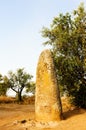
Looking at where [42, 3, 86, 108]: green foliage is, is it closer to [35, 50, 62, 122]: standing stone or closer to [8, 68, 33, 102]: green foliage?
[35, 50, 62, 122]: standing stone

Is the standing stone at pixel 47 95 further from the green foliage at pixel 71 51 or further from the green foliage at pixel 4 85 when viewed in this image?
the green foliage at pixel 4 85

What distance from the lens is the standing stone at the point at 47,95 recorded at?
19.9 meters

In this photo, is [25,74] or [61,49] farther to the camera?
[25,74]

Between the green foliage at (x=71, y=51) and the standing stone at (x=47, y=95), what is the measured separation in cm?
443

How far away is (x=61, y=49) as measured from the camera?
25984mm

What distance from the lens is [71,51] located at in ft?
84.0

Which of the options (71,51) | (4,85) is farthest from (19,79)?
(71,51)

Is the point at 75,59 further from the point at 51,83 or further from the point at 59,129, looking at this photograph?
the point at 59,129

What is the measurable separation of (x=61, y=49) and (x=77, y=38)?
150 centimetres

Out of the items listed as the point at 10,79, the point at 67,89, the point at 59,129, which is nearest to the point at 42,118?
the point at 59,129

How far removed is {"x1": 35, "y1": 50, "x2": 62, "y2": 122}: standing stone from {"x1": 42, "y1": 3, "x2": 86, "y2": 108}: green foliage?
14.5 feet

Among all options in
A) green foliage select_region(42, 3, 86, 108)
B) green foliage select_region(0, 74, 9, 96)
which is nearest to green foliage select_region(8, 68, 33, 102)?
green foliage select_region(0, 74, 9, 96)

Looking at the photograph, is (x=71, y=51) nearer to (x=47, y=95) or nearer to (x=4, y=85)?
(x=47, y=95)

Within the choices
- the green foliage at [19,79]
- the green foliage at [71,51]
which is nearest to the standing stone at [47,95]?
the green foliage at [71,51]
